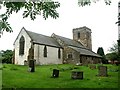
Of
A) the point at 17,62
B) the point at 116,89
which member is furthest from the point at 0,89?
the point at 17,62

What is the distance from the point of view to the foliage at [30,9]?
865 cm

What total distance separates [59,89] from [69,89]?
59 cm

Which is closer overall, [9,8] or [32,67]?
[9,8]

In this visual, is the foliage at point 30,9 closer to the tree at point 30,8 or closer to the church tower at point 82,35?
the tree at point 30,8

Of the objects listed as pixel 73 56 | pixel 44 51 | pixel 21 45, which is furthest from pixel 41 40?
pixel 73 56

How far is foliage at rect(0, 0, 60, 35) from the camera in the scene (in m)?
8.65

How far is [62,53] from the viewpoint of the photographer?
51.0m

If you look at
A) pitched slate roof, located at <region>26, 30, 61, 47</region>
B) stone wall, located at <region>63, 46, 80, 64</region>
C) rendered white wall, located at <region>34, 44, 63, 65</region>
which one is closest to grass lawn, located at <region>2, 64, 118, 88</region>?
rendered white wall, located at <region>34, 44, 63, 65</region>

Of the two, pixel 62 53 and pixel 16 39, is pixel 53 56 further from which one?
pixel 16 39

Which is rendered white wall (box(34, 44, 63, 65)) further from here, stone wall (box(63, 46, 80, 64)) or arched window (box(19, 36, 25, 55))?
arched window (box(19, 36, 25, 55))

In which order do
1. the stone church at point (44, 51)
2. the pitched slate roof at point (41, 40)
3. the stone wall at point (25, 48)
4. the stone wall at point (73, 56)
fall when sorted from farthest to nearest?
1. the stone wall at point (73, 56)
2. the pitched slate roof at point (41, 40)
3. the stone wall at point (25, 48)
4. the stone church at point (44, 51)

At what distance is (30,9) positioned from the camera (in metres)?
9.15

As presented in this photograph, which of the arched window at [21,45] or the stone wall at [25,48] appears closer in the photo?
the stone wall at [25,48]

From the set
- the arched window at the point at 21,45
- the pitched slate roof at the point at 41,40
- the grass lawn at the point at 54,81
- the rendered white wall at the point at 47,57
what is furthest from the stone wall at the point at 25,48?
the grass lawn at the point at 54,81
